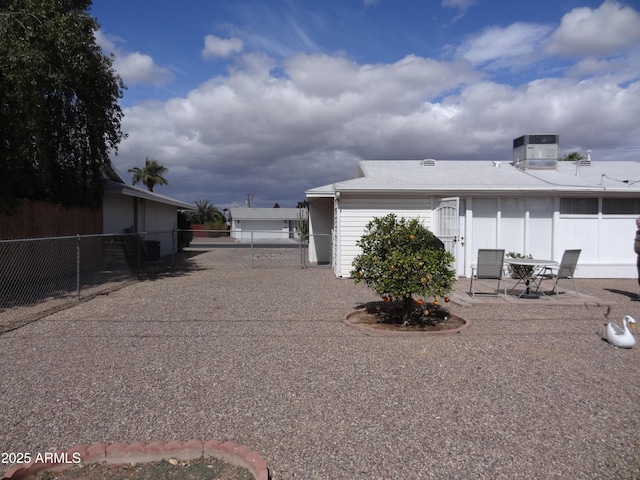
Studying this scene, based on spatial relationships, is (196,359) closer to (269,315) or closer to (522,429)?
(269,315)

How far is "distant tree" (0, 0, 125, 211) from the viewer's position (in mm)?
9414

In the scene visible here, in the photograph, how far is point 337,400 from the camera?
4418 millimetres

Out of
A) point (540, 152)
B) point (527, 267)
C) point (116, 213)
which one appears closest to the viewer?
point (527, 267)

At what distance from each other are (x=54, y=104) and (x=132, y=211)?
7.59 m

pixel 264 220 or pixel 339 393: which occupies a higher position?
pixel 264 220

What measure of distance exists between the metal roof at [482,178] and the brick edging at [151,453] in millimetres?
9986

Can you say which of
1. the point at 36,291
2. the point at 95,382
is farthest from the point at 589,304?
the point at 36,291


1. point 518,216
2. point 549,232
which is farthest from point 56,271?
point 549,232

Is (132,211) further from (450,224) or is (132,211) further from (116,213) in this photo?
(450,224)

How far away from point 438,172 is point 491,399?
40.7 ft

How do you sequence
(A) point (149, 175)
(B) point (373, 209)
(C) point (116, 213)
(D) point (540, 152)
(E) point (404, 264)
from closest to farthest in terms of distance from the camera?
(E) point (404, 264), (B) point (373, 209), (D) point (540, 152), (C) point (116, 213), (A) point (149, 175)

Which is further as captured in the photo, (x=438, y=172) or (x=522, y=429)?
(x=438, y=172)

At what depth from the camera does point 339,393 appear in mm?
4586

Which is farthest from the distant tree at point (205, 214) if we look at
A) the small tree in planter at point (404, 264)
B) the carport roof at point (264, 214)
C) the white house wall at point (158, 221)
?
the small tree in planter at point (404, 264)
